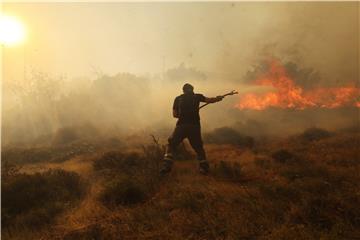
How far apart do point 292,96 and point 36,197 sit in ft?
84.8

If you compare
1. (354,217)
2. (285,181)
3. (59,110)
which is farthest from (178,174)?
(59,110)

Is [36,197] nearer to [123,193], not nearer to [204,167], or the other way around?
[123,193]

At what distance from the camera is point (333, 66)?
36.2 meters

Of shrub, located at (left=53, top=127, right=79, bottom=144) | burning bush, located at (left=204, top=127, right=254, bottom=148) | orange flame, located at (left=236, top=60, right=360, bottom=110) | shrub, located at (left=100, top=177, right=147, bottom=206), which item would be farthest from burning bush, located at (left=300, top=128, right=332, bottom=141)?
shrub, located at (left=53, top=127, right=79, bottom=144)

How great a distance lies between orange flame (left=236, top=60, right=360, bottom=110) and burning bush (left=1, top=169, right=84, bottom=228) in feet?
78.4

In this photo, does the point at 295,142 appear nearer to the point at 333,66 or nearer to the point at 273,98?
the point at 273,98

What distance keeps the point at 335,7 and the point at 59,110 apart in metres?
31.0

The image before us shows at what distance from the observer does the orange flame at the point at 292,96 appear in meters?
29.3

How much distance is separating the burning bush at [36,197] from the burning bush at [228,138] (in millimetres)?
8863

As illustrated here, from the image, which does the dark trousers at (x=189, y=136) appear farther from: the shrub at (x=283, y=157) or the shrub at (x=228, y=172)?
the shrub at (x=283, y=157)

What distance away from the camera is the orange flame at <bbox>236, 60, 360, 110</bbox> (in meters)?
29.3

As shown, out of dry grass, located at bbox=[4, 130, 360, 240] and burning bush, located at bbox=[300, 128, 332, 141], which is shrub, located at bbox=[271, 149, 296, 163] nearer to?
dry grass, located at bbox=[4, 130, 360, 240]

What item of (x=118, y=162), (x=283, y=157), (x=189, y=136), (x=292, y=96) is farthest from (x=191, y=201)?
(x=292, y=96)

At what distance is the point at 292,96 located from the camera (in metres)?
29.4
